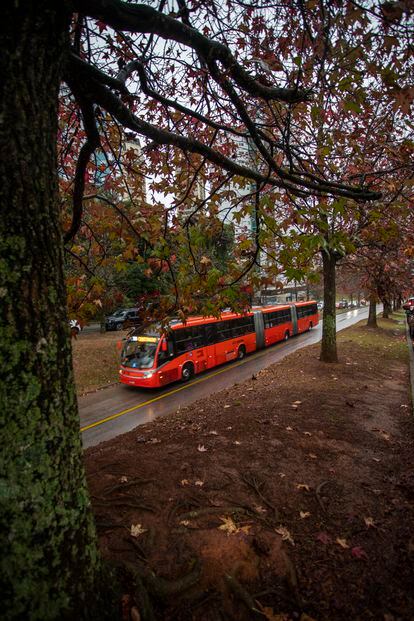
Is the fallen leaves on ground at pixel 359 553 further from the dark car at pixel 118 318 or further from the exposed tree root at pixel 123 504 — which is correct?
the dark car at pixel 118 318

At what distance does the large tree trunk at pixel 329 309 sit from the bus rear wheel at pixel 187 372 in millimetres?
5432

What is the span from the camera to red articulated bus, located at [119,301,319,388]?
12.6 meters

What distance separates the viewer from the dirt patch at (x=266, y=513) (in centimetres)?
262

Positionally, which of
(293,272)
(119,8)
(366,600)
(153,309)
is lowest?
(366,600)

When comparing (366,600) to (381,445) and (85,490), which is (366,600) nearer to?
(85,490)

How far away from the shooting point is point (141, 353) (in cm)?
1305

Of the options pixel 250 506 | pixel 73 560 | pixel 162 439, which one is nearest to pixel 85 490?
pixel 73 560

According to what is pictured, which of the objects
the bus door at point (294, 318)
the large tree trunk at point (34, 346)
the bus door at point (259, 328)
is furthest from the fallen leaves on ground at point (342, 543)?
the bus door at point (294, 318)

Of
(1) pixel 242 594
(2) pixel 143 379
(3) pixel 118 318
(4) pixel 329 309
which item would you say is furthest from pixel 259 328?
(1) pixel 242 594

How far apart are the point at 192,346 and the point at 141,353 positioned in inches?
97.8

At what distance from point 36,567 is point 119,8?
3.78m

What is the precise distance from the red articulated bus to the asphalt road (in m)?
0.45

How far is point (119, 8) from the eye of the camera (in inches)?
98.1

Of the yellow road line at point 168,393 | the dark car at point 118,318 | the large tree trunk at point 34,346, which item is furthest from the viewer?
the dark car at point 118,318
